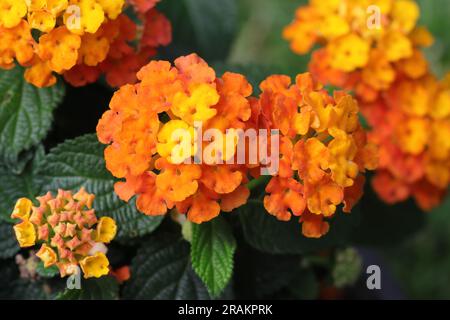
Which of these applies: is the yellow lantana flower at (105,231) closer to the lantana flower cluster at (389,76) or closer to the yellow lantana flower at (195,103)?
the yellow lantana flower at (195,103)

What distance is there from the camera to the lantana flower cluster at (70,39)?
1.04 meters

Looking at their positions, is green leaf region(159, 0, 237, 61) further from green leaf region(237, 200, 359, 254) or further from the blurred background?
green leaf region(237, 200, 359, 254)

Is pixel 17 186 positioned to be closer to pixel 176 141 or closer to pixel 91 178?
pixel 91 178

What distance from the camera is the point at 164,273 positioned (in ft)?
3.94

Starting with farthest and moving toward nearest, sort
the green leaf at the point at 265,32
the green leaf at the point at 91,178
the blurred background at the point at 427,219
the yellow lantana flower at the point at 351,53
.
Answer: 1. the green leaf at the point at 265,32
2. the blurred background at the point at 427,219
3. the yellow lantana flower at the point at 351,53
4. the green leaf at the point at 91,178

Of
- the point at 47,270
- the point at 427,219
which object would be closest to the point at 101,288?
the point at 47,270

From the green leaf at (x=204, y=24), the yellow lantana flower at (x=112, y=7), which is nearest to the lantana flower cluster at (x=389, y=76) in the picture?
the green leaf at (x=204, y=24)

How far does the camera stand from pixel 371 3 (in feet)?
4.41

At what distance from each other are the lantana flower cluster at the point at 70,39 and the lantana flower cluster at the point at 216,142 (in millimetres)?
139

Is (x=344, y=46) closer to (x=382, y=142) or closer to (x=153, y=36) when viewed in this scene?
(x=382, y=142)

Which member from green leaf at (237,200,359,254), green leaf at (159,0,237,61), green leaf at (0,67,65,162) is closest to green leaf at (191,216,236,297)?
green leaf at (237,200,359,254)

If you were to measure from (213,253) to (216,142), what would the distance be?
9.5 inches

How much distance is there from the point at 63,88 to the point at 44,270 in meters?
0.33
